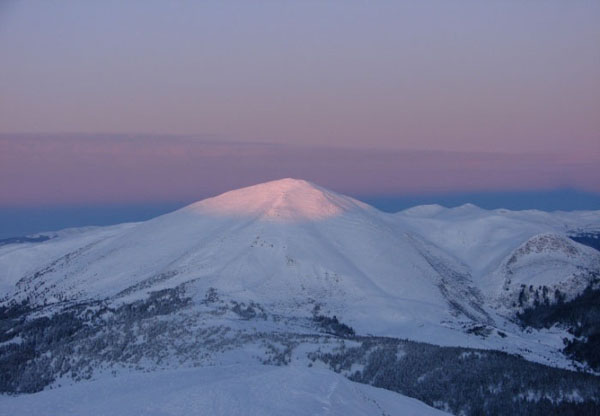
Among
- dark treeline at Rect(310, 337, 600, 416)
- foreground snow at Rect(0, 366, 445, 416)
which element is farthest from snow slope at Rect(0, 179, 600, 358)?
foreground snow at Rect(0, 366, 445, 416)

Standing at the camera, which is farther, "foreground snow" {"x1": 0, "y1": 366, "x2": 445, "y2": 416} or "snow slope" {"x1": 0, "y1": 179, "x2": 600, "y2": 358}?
"snow slope" {"x1": 0, "y1": 179, "x2": 600, "y2": 358}

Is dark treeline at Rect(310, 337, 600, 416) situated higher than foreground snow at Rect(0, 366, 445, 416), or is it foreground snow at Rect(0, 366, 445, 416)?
foreground snow at Rect(0, 366, 445, 416)

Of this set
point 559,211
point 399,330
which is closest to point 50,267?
point 399,330

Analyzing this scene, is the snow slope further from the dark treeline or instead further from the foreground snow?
the foreground snow

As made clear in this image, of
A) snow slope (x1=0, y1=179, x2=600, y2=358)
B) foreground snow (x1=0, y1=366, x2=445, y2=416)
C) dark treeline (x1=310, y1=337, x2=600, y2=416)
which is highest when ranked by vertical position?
foreground snow (x1=0, y1=366, x2=445, y2=416)

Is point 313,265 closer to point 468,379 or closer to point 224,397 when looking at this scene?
point 468,379

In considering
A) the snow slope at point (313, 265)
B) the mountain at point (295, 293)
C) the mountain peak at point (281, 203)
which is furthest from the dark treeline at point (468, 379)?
the mountain peak at point (281, 203)

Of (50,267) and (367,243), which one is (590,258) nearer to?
(367,243)

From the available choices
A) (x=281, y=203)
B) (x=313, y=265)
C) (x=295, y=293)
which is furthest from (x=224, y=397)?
(x=281, y=203)
